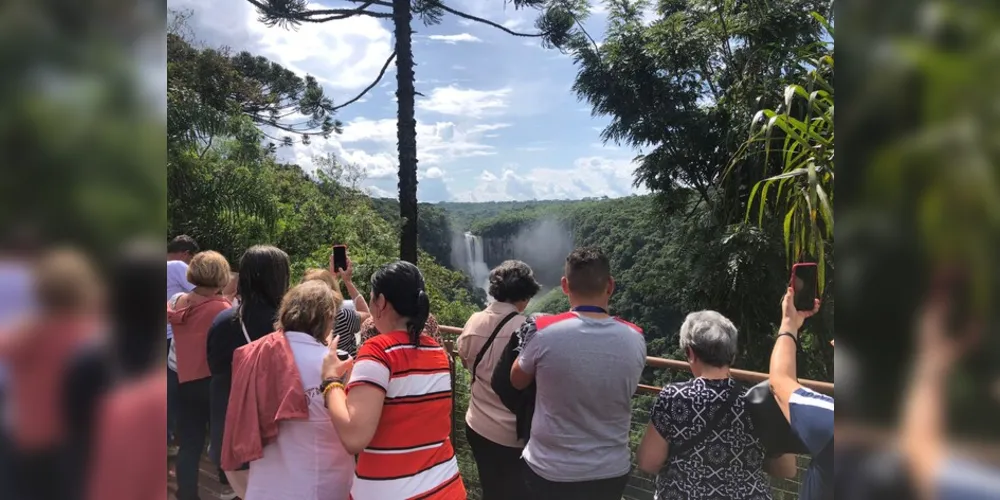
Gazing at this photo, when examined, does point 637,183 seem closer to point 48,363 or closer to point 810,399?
point 810,399

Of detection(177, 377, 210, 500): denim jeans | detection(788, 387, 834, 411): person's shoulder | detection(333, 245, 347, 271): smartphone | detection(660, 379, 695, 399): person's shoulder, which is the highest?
detection(333, 245, 347, 271): smartphone

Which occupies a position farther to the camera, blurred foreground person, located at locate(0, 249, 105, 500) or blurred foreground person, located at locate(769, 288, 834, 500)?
blurred foreground person, located at locate(769, 288, 834, 500)

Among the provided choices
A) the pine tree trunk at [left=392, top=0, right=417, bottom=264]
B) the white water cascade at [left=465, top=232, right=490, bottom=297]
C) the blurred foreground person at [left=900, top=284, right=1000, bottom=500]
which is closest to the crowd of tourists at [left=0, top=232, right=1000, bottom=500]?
the blurred foreground person at [left=900, top=284, right=1000, bottom=500]

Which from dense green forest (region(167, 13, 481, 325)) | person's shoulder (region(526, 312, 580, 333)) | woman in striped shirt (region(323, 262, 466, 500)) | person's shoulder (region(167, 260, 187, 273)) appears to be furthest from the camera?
dense green forest (region(167, 13, 481, 325))

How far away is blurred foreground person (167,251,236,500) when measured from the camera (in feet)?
8.95

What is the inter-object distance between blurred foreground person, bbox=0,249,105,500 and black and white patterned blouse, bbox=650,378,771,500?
157 cm

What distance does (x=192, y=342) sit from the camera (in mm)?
2740

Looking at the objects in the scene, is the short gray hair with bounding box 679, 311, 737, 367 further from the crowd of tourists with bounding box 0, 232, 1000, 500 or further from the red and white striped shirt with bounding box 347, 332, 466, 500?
the red and white striped shirt with bounding box 347, 332, 466, 500

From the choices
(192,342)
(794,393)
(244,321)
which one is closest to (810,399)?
(794,393)

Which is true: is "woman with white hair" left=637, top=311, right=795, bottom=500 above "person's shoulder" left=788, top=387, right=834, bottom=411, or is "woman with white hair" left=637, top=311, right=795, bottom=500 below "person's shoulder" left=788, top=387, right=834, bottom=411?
below

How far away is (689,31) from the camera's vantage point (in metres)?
7.96

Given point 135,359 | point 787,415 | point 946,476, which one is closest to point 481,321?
point 787,415

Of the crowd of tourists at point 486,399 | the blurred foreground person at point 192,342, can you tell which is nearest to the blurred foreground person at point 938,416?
the crowd of tourists at point 486,399

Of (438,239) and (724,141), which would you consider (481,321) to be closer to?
(438,239)
